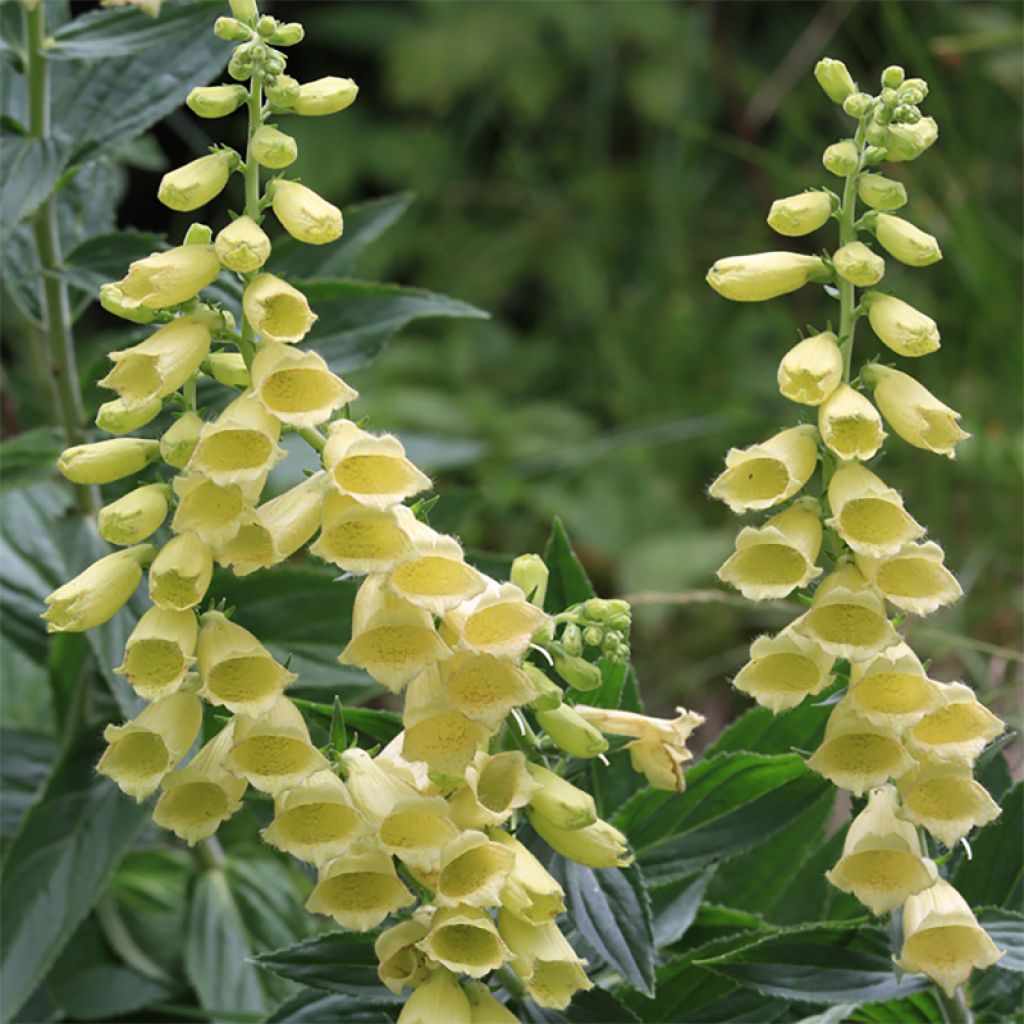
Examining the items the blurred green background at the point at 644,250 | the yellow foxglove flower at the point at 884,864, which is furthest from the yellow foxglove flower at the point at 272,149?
the blurred green background at the point at 644,250

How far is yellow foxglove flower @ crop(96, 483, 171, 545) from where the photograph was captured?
0.81 metres

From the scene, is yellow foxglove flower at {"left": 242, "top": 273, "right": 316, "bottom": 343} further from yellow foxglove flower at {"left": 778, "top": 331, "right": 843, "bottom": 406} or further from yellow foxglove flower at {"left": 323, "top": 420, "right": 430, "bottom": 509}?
yellow foxglove flower at {"left": 778, "top": 331, "right": 843, "bottom": 406}

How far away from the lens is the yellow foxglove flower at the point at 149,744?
80 centimetres

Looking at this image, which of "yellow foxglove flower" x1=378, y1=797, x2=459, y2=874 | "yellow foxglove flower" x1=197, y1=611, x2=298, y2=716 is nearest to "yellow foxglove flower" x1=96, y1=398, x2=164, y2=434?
"yellow foxglove flower" x1=197, y1=611, x2=298, y2=716

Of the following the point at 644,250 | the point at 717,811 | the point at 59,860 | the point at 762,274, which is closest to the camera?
the point at 762,274

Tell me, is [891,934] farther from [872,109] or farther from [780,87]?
[780,87]

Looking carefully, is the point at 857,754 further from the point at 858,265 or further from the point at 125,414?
the point at 125,414

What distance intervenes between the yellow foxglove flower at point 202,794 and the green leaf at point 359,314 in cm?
59

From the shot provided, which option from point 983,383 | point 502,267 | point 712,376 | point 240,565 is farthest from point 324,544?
point 502,267

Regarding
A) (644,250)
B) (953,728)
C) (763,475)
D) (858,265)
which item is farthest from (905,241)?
(644,250)

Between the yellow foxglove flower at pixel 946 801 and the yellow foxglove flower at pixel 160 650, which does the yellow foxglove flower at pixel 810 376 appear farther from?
the yellow foxglove flower at pixel 160 650

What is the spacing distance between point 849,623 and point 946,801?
0.12 metres

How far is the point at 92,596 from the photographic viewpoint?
845mm

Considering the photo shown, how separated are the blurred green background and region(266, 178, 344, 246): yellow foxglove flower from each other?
5.42 ft
